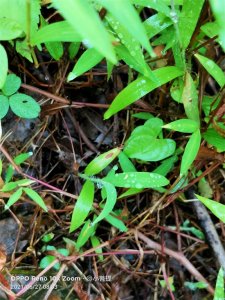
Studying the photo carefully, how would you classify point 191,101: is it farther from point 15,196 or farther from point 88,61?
point 15,196

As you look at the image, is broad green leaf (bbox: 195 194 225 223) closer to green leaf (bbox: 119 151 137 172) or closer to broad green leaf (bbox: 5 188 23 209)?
green leaf (bbox: 119 151 137 172)

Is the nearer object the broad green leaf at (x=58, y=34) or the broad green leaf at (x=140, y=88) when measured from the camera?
the broad green leaf at (x=58, y=34)

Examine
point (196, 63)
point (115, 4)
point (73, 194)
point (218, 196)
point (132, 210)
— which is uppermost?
point (115, 4)

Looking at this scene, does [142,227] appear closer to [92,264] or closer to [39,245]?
[92,264]

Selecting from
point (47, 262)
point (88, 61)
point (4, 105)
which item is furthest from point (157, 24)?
point (47, 262)

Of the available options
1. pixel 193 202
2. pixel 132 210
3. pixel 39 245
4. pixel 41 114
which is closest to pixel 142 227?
pixel 132 210

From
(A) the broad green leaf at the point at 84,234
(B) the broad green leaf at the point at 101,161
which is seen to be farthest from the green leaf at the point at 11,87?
(A) the broad green leaf at the point at 84,234

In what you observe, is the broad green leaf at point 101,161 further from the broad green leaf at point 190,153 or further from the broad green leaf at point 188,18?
the broad green leaf at point 188,18
